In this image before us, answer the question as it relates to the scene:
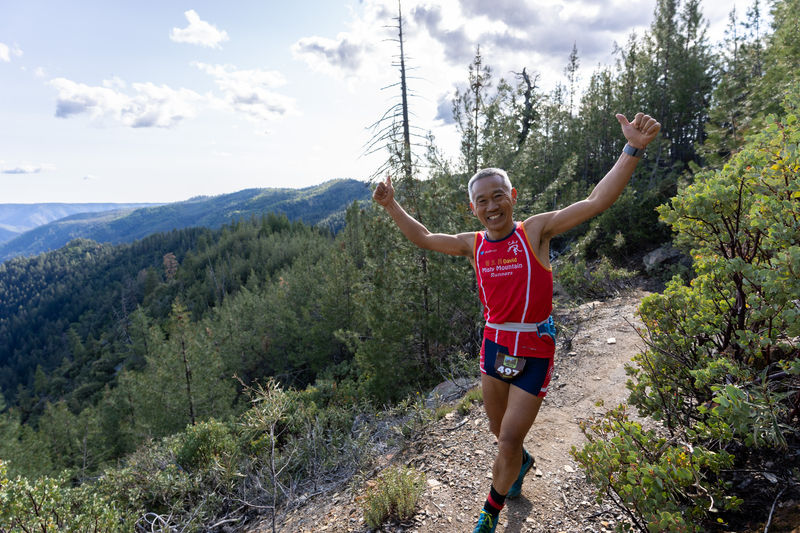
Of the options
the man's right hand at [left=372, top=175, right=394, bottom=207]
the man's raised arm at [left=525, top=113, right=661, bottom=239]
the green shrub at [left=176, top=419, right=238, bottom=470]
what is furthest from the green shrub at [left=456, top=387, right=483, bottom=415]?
the green shrub at [left=176, top=419, right=238, bottom=470]

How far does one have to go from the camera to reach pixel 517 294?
95.0 inches

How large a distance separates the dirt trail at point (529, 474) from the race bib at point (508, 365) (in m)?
1.38

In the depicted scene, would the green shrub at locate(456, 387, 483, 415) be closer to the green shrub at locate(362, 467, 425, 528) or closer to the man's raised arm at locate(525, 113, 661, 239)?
the green shrub at locate(362, 467, 425, 528)

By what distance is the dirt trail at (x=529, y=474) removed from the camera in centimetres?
301

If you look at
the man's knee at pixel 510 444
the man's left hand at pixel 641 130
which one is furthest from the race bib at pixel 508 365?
the man's left hand at pixel 641 130

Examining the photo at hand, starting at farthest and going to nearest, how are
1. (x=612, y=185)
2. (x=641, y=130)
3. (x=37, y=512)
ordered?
1. (x=37, y=512)
2. (x=641, y=130)
3. (x=612, y=185)

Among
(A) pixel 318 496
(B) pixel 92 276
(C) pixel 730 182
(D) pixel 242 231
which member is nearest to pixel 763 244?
(C) pixel 730 182

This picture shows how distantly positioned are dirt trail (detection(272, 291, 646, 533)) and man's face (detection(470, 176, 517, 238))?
6.12ft

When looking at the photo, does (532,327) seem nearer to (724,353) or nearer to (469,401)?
(724,353)

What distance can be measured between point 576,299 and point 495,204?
8346 millimetres

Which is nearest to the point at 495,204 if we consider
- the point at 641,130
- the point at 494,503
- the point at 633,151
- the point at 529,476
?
the point at 633,151

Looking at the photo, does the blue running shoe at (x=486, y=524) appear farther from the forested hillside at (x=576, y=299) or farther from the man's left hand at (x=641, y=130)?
the man's left hand at (x=641, y=130)

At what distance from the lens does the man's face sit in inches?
98.7

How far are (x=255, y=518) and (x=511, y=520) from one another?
355 cm
